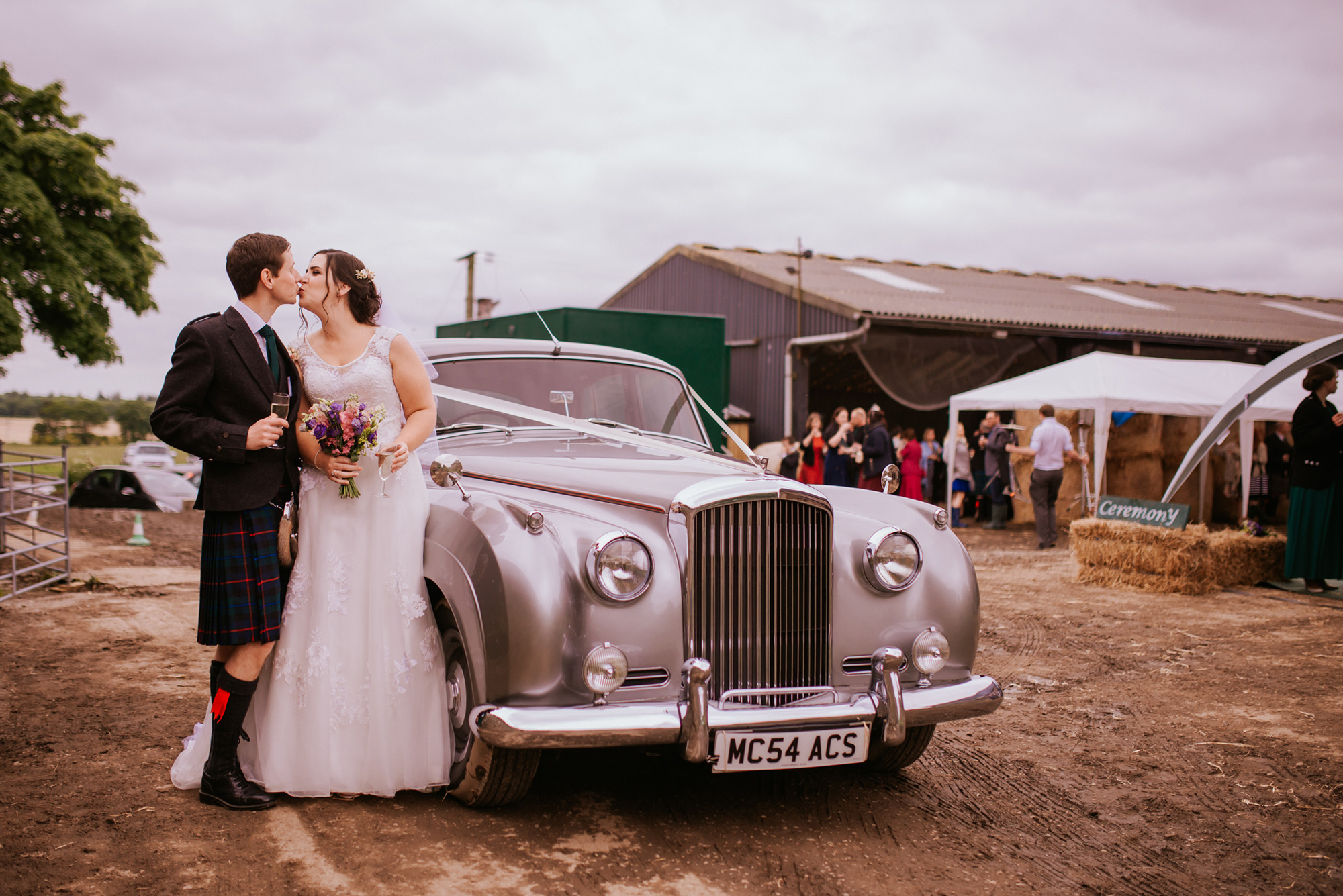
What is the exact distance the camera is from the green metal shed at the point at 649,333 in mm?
10391

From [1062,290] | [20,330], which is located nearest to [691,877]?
[20,330]

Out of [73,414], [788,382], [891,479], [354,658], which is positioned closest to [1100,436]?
[788,382]

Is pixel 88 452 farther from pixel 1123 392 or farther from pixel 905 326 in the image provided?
pixel 1123 392

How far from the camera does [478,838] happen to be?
3.14m

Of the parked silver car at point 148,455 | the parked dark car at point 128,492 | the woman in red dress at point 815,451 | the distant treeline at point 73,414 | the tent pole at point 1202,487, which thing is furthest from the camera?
the parked silver car at point 148,455

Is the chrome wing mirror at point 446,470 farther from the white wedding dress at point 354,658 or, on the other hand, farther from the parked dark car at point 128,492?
the parked dark car at point 128,492

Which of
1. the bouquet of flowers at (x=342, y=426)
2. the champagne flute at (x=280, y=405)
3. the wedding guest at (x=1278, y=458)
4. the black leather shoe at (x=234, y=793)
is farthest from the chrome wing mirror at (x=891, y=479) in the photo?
the wedding guest at (x=1278, y=458)

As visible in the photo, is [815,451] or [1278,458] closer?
[815,451]

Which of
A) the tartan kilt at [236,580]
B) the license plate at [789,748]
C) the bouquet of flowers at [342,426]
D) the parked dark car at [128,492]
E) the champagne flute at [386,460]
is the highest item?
the bouquet of flowers at [342,426]

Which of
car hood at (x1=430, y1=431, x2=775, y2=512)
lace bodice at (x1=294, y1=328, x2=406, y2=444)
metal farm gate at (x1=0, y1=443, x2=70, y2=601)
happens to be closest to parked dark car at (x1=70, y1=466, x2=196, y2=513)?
metal farm gate at (x1=0, y1=443, x2=70, y2=601)

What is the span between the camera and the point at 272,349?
3.37 m

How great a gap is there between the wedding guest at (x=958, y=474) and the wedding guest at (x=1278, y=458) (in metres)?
4.65

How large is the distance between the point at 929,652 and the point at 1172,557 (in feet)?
22.4

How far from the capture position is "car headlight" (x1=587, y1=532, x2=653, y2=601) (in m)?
3.05
